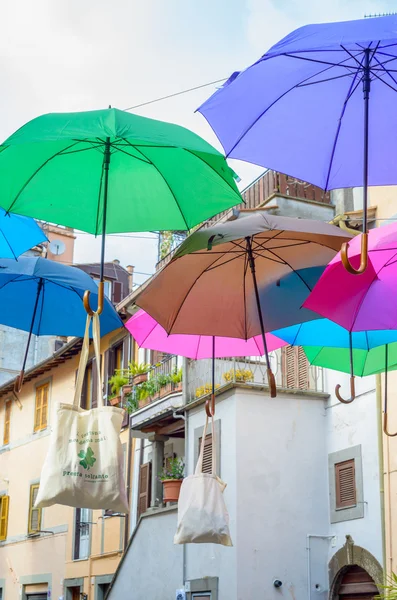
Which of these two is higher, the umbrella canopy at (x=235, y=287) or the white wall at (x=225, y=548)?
the umbrella canopy at (x=235, y=287)

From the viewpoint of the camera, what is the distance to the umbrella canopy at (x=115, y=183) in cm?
720

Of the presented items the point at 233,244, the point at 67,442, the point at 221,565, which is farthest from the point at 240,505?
the point at 67,442

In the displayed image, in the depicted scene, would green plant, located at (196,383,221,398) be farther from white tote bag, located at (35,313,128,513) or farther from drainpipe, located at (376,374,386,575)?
white tote bag, located at (35,313,128,513)

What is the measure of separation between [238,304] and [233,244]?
69 cm

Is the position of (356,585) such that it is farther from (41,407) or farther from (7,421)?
(7,421)

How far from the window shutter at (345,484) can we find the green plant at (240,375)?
1.91 m

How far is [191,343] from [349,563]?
5573 mm

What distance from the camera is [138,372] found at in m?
19.8

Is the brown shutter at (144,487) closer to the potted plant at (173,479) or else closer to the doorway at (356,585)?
the potted plant at (173,479)

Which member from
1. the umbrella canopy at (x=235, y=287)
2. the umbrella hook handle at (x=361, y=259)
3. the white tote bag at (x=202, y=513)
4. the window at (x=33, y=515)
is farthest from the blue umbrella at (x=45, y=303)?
the window at (x=33, y=515)

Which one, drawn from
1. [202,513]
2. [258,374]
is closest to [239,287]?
[202,513]

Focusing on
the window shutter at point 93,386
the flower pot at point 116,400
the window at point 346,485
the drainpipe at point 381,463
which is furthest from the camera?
the window shutter at point 93,386

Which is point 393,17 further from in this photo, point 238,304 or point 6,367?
point 6,367

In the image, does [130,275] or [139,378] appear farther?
[130,275]
